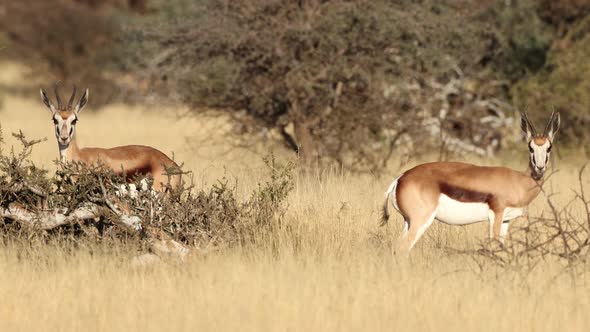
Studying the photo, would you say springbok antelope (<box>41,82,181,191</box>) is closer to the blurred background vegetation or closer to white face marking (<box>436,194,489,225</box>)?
white face marking (<box>436,194,489,225</box>)

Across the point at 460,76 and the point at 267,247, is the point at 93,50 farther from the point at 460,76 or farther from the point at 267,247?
the point at 267,247

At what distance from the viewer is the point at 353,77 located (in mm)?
12477

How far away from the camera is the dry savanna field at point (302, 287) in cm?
529

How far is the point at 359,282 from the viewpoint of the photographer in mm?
5945

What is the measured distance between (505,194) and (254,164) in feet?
21.0

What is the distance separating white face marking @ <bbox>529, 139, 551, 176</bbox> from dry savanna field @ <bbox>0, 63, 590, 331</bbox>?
2.55 ft

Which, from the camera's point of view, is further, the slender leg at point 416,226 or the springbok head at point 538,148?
the springbok head at point 538,148

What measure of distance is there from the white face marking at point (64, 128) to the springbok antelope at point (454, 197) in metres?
3.01

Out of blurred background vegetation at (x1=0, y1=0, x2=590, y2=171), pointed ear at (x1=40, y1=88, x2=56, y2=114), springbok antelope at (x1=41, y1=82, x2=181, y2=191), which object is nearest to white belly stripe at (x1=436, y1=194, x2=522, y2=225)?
springbok antelope at (x1=41, y1=82, x2=181, y2=191)

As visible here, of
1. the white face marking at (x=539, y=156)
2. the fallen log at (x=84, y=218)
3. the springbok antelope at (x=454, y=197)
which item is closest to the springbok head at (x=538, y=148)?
the white face marking at (x=539, y=156)

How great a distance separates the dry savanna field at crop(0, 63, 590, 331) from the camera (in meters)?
5.29

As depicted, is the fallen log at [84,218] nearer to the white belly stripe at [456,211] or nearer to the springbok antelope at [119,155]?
the springbok antelope at [119,155]

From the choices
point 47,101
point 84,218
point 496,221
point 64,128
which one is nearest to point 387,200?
point 496,221

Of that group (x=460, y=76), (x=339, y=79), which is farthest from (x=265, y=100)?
(x=460, y=76)
